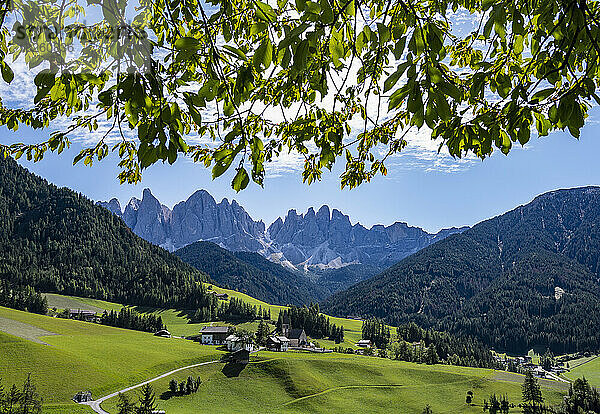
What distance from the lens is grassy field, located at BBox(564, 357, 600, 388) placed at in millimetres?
97312

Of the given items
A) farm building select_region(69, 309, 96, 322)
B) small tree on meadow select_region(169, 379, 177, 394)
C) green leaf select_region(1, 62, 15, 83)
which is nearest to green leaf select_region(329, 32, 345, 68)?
green leaf select_region(1, 62, 15, 83)

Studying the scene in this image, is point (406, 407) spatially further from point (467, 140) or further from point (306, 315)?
point (306, 315)

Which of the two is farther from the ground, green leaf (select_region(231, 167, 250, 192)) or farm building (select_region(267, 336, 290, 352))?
green leaf (select_region(231, 167, 250, 192))

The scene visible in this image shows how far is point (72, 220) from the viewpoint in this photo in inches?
6791

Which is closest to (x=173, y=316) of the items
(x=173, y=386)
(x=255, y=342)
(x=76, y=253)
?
(x=255, y=342)

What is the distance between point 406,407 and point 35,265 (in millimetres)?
140889

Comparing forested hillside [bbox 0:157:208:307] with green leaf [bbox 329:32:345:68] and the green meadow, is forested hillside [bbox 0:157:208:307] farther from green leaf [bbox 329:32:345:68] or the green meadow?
green leaf [bbox 329:32:345:68]

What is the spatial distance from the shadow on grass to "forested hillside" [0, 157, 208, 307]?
72.7 meters

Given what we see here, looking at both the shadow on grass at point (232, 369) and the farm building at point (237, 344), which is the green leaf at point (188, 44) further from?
the farm building at point (237, 344)

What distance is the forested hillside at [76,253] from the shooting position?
130 m

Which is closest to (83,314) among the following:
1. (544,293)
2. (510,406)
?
(510,406)

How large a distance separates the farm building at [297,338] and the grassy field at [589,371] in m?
66.7

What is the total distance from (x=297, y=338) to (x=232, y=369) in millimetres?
34845

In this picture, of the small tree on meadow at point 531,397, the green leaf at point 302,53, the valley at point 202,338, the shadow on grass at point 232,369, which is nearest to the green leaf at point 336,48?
the green leaf at point 302,53
